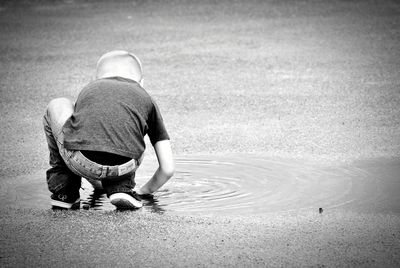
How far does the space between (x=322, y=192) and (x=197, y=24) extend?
7.77m

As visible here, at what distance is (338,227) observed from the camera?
5066mm

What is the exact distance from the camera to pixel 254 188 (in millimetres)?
5961

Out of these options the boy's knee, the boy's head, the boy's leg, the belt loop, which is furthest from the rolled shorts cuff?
the boy's head

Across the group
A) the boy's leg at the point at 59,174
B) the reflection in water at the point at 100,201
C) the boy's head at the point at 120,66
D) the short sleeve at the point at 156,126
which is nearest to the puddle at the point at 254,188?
the reflection in water at the point at 100,201

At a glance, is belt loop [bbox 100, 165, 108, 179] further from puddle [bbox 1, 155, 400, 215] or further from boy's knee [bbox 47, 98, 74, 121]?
boy's knee [bbox 47, 98, 74, 121]

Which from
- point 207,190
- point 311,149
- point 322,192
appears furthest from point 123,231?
point 311,149

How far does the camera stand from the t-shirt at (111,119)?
521 cm

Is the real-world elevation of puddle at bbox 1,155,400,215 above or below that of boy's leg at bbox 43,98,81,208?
below

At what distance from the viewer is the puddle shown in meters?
5.54

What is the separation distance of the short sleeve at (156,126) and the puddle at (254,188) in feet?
1.59

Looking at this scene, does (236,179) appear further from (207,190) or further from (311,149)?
(311,149)

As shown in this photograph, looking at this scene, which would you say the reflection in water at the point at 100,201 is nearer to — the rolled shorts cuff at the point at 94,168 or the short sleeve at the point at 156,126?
the rolled shorts cuff at the point at 94,168

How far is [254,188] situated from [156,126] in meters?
0.97

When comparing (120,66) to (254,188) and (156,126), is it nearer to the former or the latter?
(156,126)
